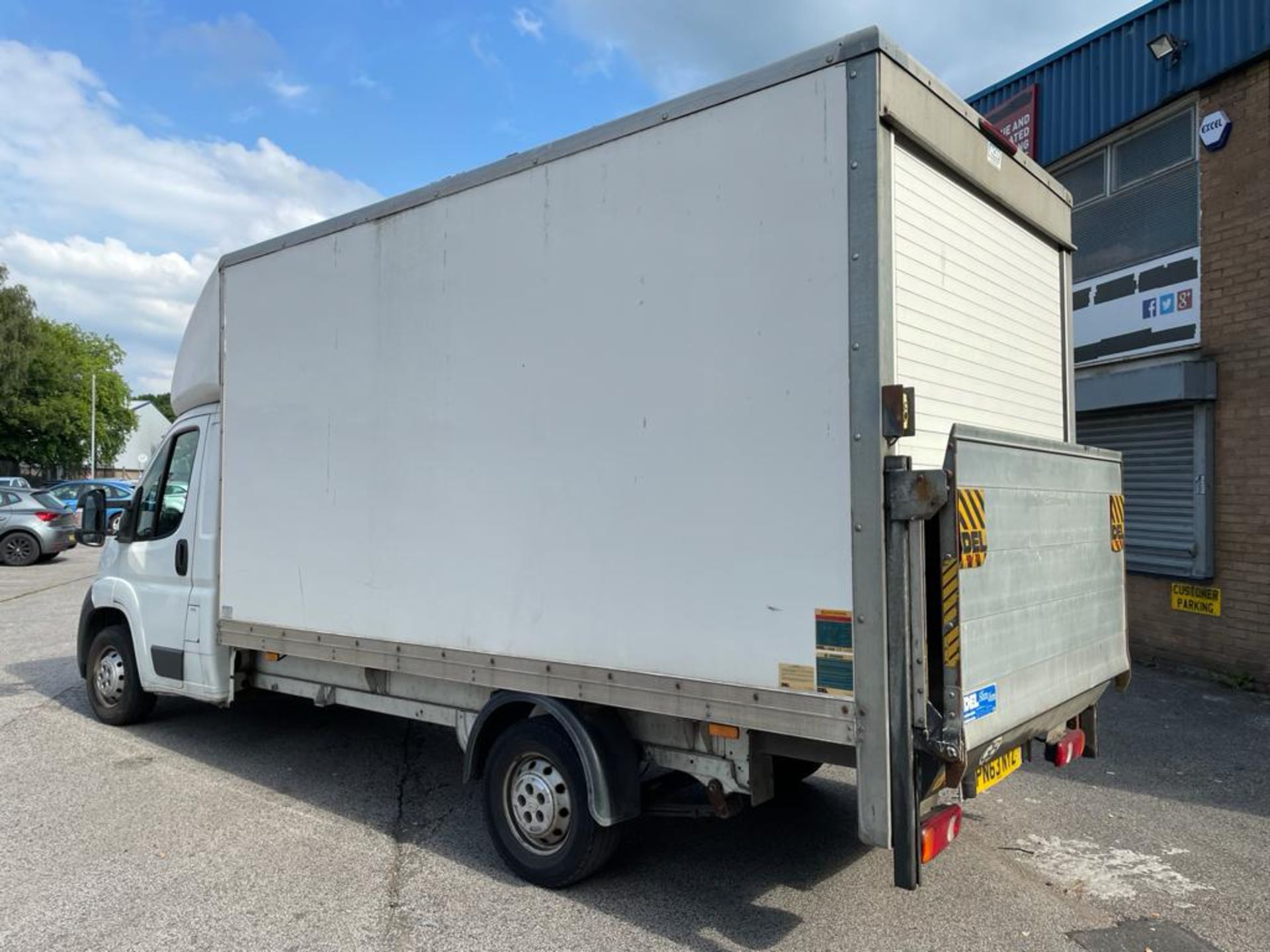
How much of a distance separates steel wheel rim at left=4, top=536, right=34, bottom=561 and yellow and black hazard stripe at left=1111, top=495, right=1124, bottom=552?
2026 cm

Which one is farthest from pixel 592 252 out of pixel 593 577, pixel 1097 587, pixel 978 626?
pixel 1097 587

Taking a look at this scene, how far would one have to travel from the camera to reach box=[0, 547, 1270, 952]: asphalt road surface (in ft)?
12.0

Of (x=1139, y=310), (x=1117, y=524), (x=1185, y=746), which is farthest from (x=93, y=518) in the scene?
(x=1139, y=310)

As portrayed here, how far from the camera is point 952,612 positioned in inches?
124

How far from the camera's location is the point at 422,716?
474 cm

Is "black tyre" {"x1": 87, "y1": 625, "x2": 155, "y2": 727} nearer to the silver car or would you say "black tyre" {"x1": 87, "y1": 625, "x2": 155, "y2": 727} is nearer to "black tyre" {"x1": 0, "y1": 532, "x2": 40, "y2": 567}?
the silver car

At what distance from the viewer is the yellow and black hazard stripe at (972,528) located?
3.15 metres

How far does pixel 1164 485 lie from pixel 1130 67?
414cm

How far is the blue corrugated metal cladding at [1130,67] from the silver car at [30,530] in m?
18.8

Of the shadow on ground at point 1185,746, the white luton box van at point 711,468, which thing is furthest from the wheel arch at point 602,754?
the shadow on ground at point 1185,746

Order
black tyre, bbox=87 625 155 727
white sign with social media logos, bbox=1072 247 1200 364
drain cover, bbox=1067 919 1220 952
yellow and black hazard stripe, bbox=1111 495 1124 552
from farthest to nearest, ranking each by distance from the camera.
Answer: white sign with social media logos, bbox=1072 247 1200 364 → black tyre, bbox=87 625 155 727 → yellow and black hazard stripe, bbox=1111 495 1124 552 → drain cover, bbox=1067 919 1220 952

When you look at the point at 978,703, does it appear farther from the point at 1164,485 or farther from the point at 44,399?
the point at 44,399

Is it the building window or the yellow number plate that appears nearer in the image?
the yellow number plate

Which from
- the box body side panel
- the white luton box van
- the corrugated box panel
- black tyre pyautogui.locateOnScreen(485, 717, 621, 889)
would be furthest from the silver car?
the corrugated box panel
